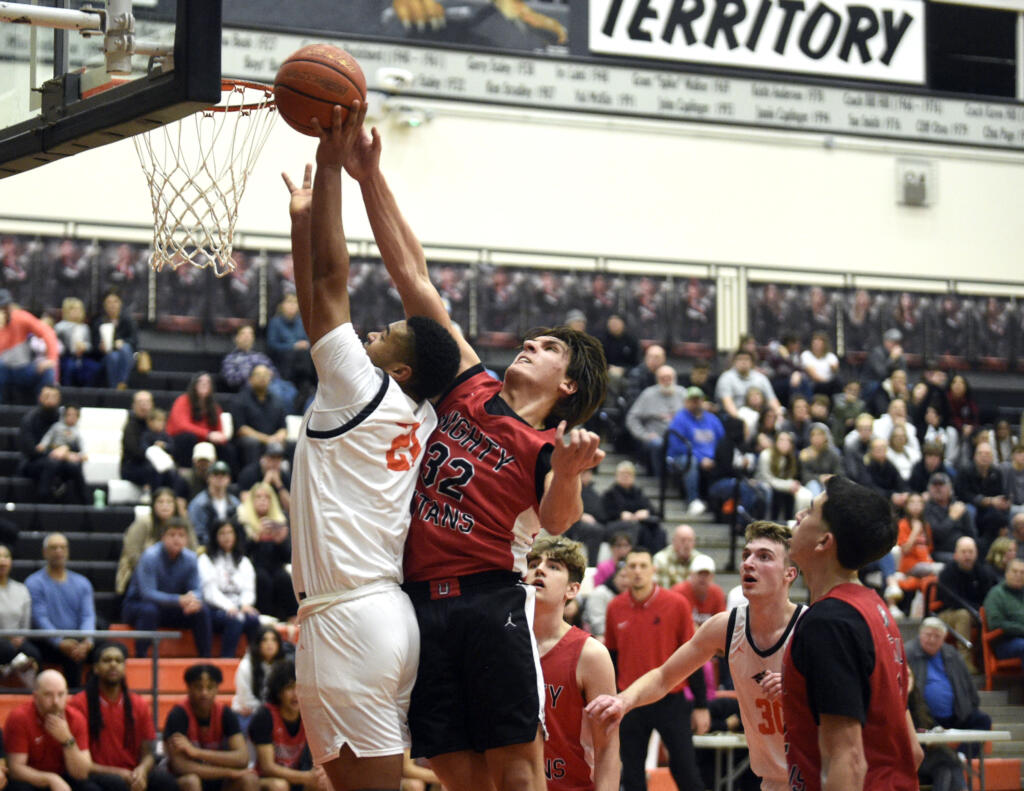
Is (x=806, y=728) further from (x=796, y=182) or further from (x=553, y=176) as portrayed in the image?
(x=796, y=182)

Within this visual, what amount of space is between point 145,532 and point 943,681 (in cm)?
622

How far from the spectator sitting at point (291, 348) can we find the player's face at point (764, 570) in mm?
9291

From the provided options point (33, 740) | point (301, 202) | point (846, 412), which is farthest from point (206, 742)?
point (846, 412)

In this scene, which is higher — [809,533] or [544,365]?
[544,365]

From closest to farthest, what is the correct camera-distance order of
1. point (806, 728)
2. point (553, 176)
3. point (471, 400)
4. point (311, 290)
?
point (806, 728)
point (311, 290)
point (471, 400)
point (553, 176)

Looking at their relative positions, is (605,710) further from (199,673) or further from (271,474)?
(271,474)

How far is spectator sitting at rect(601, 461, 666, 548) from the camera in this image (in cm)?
1323

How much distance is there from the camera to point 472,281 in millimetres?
18172

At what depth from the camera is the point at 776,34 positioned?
2105 cm

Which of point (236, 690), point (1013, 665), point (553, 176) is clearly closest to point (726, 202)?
point (553, 176)

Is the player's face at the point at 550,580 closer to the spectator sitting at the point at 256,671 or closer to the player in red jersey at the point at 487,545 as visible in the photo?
the player in red jersey at the point at 487,545

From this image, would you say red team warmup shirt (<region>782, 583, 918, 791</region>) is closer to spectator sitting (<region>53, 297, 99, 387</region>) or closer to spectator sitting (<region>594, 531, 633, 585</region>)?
spectator sitting (<region>594, 531, 633, 585</region>)

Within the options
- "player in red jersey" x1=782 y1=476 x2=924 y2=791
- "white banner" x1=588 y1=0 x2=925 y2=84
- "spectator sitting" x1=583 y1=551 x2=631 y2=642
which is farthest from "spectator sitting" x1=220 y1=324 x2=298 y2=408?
"player in red jersey" x1=782 y1=476 x2=924 y2=791

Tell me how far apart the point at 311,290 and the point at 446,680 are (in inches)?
50.4
